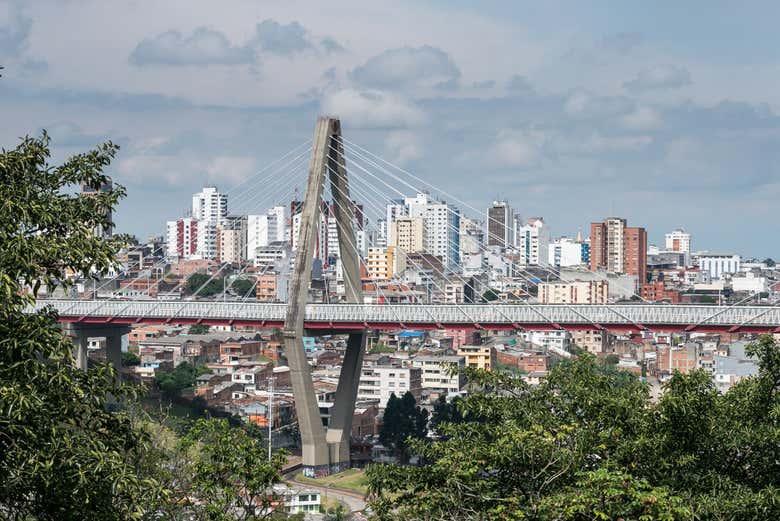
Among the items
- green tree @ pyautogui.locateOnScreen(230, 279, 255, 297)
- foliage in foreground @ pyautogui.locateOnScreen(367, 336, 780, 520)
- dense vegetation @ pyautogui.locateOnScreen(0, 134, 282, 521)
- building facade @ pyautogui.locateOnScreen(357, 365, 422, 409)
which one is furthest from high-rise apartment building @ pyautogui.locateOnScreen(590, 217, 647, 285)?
dense vegetation @ pyautogui.locateOnScreen(0, 134, 282, 521)

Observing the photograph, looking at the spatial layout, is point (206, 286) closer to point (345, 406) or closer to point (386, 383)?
point (386, 383)

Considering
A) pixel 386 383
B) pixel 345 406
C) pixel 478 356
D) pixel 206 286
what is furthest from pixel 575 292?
pixel 345 406

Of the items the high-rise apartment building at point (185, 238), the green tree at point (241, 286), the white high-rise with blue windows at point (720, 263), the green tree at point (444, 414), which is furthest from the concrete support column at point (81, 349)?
the white high-rise with blue windows at point (720, 263)

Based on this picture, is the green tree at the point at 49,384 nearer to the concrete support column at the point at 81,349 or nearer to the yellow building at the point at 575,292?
the concrete support column at the point at 81,349

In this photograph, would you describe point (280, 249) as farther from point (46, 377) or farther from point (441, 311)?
point (46, 377)

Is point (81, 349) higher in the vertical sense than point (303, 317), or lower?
lower

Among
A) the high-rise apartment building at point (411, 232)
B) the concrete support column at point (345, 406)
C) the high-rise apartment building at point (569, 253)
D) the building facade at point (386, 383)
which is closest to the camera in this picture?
the concrete support column at point (345, 406)
